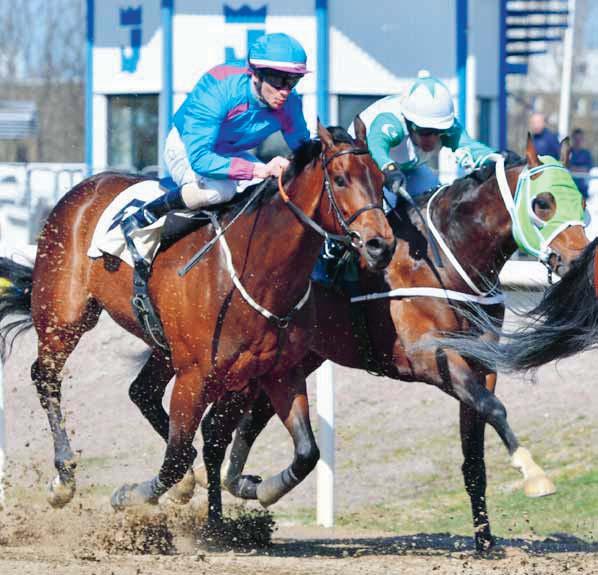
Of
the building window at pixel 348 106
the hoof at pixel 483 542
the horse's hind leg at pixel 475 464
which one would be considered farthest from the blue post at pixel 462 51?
the hoof at pixel 483 542

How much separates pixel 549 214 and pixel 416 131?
0.81 meters

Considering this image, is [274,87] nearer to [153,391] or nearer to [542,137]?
[153,391]

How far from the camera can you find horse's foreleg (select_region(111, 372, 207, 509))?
17.5 ft

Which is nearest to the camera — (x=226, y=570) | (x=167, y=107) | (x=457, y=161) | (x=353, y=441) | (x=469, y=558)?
(x=226, y=570)

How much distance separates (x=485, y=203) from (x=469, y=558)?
1481 mm

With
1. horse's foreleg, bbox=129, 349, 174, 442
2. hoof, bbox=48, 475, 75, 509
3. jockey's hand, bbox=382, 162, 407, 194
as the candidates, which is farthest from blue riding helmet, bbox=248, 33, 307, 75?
Result: hoof, bbox=48, 475, 75, 509

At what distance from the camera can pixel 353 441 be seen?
25.6 feet

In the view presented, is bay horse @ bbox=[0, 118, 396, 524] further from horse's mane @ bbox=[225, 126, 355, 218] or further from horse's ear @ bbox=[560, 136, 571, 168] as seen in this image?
horse's ear @ bbox=[560, 136, 571, 168]

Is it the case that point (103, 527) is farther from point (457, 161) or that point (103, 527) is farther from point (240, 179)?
point (457, 161)

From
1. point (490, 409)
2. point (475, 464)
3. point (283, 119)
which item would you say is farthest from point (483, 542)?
point (283, 119)

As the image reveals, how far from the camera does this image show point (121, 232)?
5.82 meters

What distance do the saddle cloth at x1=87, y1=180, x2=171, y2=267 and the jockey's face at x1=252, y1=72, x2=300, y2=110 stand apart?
2.39 ft

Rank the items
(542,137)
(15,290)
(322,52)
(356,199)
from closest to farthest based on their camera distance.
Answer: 1. (356,199)
2. (15,290)
3. (542,137)
4. (322,52)

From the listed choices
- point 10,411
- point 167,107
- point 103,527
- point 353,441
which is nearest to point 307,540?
point 103,527
